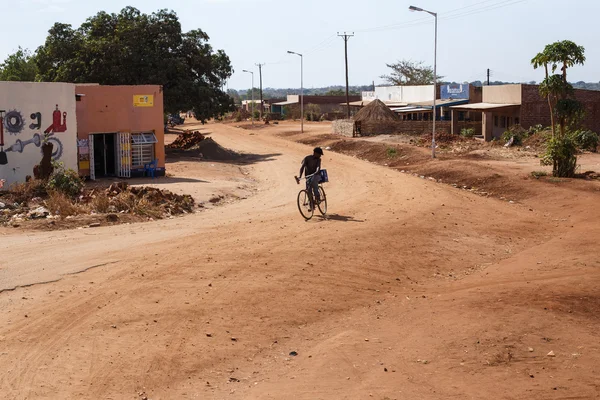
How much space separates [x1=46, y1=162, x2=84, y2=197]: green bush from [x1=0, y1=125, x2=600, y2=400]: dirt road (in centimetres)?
442

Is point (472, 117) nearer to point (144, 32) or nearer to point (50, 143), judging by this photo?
point (144, 32)

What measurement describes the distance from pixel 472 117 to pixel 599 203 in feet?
111

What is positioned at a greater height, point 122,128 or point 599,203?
point 122,128

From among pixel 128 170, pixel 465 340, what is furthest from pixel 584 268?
pixel 128 170

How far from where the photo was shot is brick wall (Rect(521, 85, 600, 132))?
145 feet

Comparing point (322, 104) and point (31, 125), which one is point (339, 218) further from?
point (322, 104)

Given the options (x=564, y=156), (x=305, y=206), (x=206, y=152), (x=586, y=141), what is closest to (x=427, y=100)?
(x=206, y=152)

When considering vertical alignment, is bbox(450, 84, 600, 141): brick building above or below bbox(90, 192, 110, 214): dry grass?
above

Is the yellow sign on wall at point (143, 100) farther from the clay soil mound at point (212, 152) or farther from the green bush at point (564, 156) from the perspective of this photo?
the green bush at point (564, 156)

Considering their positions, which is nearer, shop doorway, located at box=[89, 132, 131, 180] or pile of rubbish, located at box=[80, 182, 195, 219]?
pile of rubbish, located at box=[80, 182, 195, 219]

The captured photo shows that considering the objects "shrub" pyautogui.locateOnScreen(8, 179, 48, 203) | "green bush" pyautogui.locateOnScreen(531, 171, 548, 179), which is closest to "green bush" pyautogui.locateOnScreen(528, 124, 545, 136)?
"green bush" pyautogui.locateOnScreen(531, 171, 548, 179)

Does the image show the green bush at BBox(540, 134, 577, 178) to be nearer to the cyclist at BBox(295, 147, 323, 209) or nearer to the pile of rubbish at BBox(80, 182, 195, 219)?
the cyclist at BBox(295, 147, 323, 209)

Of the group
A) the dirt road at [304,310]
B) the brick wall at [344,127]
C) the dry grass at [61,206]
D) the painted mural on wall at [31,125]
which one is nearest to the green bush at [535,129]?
the brick wall at [344,127]

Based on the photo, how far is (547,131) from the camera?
3991 cm
